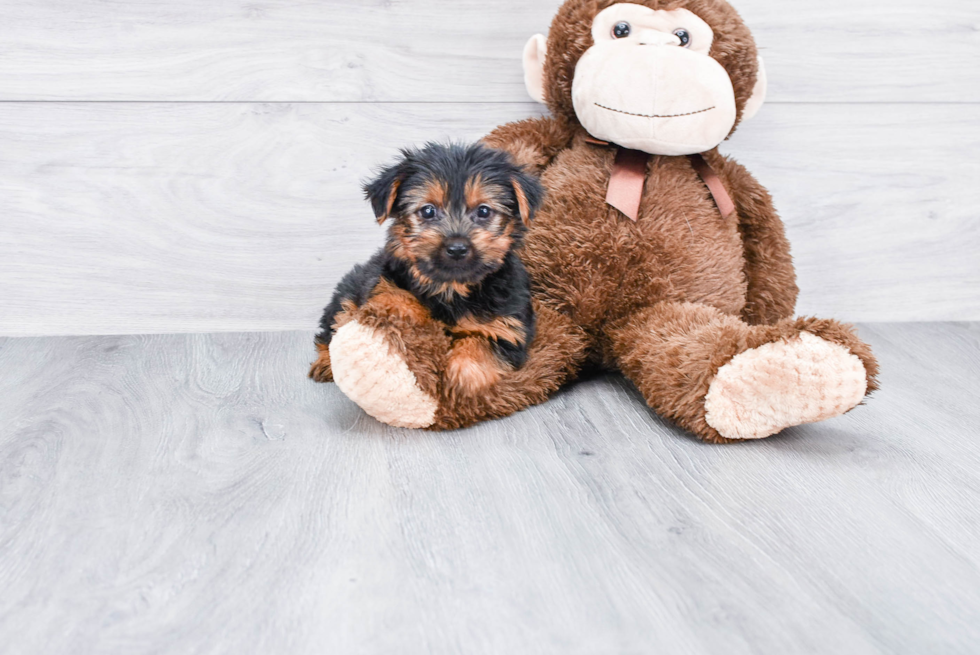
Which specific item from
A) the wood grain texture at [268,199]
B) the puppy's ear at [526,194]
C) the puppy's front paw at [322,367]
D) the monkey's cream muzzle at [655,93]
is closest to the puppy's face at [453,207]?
the puppy's ear at [526,194]

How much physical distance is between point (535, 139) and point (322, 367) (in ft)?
2.71

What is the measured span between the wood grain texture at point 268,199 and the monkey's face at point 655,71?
0.42 m

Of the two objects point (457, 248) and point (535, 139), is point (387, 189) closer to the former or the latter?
point (457, 248)

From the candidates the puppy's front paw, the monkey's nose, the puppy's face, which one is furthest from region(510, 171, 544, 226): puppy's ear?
the puppy's front paw

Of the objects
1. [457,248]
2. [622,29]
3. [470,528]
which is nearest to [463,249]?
[457,248]

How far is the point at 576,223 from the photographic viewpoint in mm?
1987

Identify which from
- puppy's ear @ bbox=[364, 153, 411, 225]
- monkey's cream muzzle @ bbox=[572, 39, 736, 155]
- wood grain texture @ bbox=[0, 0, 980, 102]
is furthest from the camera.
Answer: wood grain texture @ bbox=[0, 0, 980, 102]

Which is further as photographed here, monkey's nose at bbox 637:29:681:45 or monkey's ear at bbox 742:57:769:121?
monkey's ear at bbox 742:57:769:121

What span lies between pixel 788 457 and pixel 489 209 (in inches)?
31.6

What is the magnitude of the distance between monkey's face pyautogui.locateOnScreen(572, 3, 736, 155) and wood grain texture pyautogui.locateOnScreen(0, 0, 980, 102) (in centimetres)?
44

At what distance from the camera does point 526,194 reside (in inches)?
65.4

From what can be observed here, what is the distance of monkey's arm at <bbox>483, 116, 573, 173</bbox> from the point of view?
2.08 metres

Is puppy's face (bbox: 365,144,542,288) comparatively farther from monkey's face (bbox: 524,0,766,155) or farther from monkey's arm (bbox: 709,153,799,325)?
monkey's arm (bbox: 709,153,799,325)

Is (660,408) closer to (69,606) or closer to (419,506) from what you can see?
(419,506)
